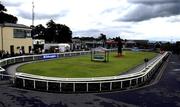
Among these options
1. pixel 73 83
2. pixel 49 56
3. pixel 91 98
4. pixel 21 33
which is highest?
pixel 21 33

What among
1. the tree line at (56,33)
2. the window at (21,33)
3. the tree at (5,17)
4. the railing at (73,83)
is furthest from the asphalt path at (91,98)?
the tree line at (56,33)

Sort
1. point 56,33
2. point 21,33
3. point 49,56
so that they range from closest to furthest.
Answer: point 49,56
point 21,33
point 56,33

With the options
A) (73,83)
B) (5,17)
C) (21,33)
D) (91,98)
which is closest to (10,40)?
(21,33)

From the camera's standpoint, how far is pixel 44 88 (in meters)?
19.5

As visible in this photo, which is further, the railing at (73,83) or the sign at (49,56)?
the sign at (49,56)

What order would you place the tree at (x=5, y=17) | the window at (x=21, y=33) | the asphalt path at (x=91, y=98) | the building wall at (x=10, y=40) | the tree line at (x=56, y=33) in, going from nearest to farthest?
1. the asphalt path at (x=91, y=98)
2. the building wall at (x=10, y=40)
3. the window at (x=21, y=33)
4. the tree at (x=5, y=17)
5. the tree line at (x=56, y=33)

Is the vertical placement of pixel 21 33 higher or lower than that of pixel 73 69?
higher

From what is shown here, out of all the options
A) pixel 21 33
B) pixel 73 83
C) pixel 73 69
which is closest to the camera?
pixel 73 83

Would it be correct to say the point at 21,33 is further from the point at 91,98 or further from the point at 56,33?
the point at 56,33

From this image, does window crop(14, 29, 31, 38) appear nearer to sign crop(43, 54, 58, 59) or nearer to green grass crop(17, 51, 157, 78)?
sign crop(43, 54, 58, 59)

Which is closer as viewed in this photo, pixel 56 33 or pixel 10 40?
pixel 10 40

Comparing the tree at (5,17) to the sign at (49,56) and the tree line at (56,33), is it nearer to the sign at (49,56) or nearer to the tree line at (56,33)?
the tree line at (56,33)

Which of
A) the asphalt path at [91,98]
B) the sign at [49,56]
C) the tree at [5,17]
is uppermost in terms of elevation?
the tree at [5,17]

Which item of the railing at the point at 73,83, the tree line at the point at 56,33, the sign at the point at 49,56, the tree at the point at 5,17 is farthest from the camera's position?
the tree line at the point at 56,33
